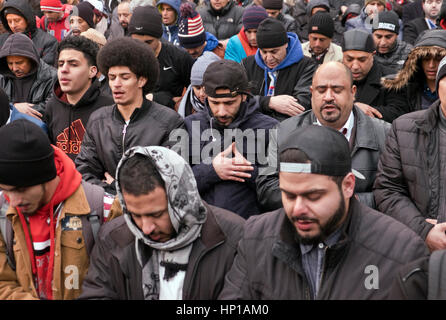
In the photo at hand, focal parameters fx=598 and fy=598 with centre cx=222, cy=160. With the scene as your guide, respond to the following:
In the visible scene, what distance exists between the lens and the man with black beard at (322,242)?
2.98 m

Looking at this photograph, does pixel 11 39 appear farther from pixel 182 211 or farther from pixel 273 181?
pixel 182 211

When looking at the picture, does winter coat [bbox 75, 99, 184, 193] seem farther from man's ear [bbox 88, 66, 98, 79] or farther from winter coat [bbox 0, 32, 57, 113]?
winter coat [bbox 0, 32, 57, 113]

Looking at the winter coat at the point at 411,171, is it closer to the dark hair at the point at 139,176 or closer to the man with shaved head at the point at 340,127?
the man with shaved head at the point at 340,127

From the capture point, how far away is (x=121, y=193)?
3.35 meters

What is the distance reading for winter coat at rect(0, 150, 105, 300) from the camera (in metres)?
3.47

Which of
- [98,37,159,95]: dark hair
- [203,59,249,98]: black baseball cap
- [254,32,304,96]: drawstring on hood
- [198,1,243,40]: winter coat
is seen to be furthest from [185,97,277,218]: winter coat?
[198,1,243,40]: winter coat

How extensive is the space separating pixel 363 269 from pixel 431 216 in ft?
4.74

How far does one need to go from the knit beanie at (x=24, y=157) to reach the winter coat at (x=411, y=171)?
7.73 feet

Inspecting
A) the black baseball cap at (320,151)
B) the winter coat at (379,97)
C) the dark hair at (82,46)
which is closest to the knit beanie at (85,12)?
the dark hair at (82,46)

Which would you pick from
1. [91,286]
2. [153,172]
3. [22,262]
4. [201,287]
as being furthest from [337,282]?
[22,262]

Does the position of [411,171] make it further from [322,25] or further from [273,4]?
[273,4]

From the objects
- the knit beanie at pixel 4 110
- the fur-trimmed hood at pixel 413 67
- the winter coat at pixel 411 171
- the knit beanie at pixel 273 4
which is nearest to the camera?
the winter coat at pixel 411 171

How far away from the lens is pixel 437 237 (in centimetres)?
387

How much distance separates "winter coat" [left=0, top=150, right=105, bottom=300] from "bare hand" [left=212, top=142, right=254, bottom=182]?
4.12ft
